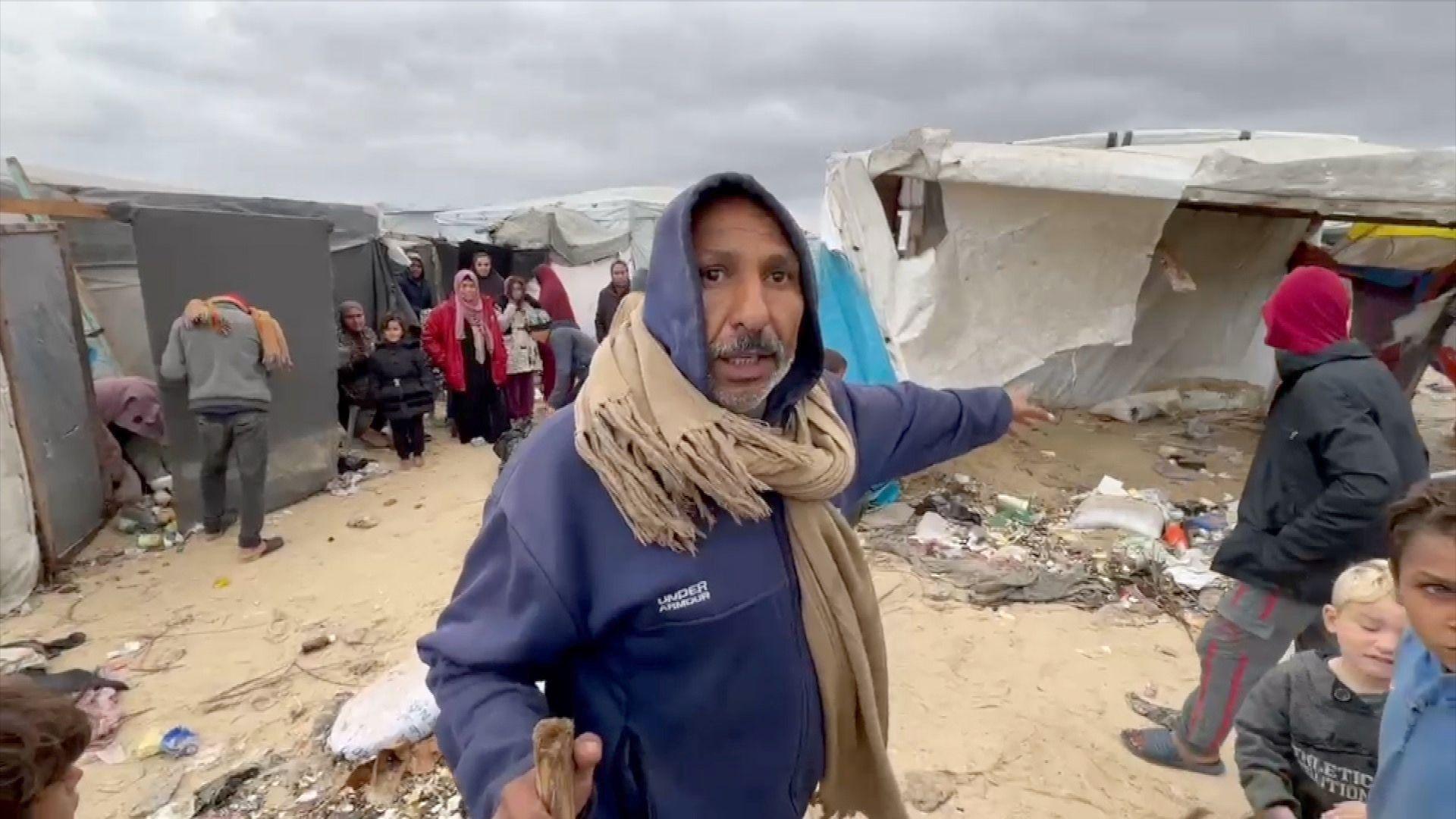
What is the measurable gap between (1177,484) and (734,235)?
6110mm

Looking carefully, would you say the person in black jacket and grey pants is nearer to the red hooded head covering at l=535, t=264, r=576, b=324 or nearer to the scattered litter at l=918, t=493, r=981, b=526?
the scattered litter at l=918, t=493, r=981, b=526

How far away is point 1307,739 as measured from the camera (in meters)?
1.96

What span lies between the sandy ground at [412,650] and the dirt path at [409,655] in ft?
0.03

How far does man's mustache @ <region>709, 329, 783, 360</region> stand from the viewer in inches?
50.9

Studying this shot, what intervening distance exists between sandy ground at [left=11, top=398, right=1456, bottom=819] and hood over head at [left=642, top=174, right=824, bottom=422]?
7.52 feet

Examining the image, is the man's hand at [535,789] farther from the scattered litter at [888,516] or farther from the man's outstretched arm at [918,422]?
the scattered litter at [888,516]

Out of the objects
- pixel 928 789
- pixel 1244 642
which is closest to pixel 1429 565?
pixel 1244 642

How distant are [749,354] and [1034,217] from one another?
16.3ft

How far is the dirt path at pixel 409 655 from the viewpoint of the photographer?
3.04 meters

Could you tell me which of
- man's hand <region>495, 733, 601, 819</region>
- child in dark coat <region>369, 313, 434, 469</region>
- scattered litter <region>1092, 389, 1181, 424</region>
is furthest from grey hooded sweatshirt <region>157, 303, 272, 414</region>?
scattered litter <region>1092, 389, 1181, 424</region>

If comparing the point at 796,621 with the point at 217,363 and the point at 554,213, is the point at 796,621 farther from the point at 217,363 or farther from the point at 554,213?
the point at 554,213

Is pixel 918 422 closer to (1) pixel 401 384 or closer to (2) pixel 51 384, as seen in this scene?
(2) pixel 51 384

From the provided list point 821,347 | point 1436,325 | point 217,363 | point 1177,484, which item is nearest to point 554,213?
point 217,363

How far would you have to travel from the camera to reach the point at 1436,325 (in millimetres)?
6996
